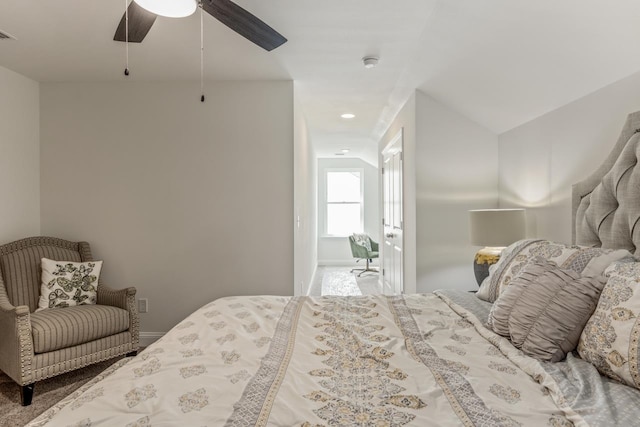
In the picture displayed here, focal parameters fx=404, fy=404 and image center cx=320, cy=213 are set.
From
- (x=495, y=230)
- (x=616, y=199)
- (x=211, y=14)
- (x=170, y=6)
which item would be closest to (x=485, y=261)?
(x=495, y=230)

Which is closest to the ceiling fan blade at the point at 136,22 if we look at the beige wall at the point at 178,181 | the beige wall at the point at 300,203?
the beige wall at the point at 178,181

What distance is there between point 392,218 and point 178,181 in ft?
8.69

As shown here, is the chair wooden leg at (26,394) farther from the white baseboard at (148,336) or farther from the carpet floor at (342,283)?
the carpet floor at (342,283)

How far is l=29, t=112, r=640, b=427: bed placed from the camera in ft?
3.41

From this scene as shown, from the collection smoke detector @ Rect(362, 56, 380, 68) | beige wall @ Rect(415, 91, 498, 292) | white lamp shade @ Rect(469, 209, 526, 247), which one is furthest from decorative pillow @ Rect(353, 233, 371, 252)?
smoke detector @ Rect(362, 56, 380, 68)

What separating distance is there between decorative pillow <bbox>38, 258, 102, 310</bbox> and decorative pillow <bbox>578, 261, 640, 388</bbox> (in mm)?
3274

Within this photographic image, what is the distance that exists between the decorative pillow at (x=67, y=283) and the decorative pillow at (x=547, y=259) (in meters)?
2.88

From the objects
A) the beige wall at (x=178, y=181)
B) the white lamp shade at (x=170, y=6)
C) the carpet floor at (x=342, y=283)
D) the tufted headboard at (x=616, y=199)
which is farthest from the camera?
the carpet floor at (x=342, y=283)

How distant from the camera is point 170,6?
1.63 metres

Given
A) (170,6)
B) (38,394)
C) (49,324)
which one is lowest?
(38,394)

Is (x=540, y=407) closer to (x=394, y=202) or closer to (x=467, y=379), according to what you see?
(x=467, y=379)

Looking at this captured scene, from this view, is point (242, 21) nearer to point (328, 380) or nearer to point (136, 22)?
point (136, 22)

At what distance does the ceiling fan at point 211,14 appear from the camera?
5.42ft

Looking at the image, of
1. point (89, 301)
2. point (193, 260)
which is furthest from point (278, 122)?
point (89, 301)
